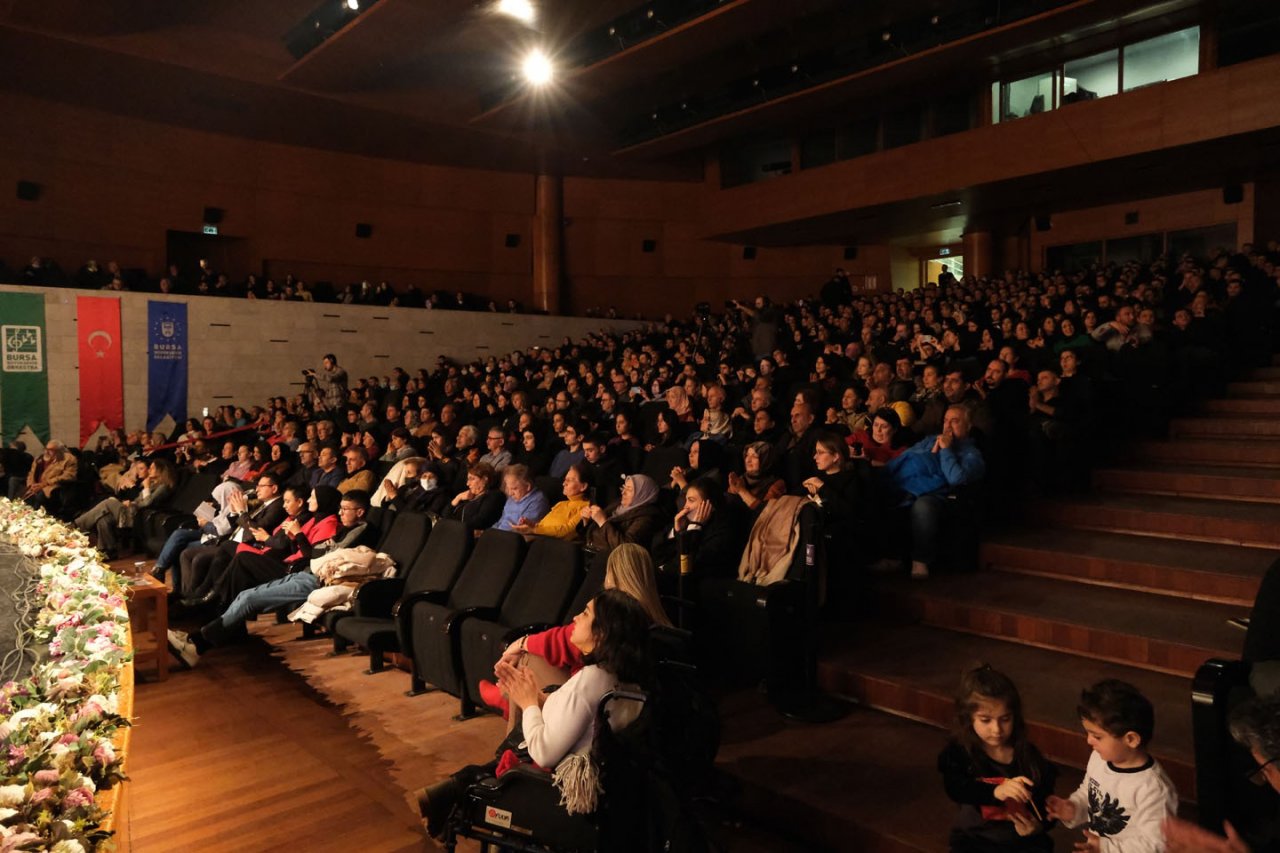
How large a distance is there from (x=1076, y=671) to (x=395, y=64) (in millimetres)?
10902

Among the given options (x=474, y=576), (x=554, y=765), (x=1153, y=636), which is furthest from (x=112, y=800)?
(x=1153, y=636)

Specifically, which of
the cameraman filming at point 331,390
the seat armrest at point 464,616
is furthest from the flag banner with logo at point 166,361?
the seat armrest at point 464,616

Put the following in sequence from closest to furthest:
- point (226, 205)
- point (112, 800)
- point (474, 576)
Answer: point (112, 800)
point (474, 576)
point (226, 205)

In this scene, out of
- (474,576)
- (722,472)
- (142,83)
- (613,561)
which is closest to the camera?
(613,561)

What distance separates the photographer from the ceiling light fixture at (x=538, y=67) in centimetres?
1128

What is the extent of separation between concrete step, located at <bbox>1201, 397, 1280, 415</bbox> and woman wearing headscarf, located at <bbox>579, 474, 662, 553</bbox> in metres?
3.74

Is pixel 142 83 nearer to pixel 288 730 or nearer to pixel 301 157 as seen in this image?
pixel 301 157

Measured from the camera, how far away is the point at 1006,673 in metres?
3.08

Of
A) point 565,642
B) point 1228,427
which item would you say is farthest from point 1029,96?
point 565,642

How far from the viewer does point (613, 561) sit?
2910 millimetres

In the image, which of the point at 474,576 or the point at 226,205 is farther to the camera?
the point at 226,205

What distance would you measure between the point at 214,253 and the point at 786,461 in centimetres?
1151

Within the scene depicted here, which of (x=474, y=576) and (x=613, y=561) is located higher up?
(x=613, y=561)

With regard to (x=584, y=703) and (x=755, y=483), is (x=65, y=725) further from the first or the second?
(x=755, y=483)
